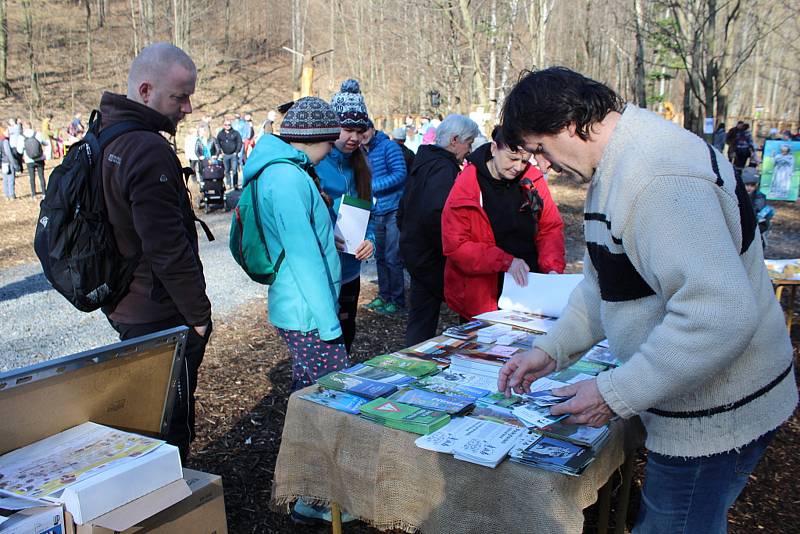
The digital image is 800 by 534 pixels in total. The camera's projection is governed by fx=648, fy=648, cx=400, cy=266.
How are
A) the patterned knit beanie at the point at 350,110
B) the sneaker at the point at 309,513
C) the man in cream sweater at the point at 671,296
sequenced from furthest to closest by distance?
the patterned knit beanie at the point at 350,110
the sneaker at the point at 309,513
the man in cream sweater at the point at 671,296

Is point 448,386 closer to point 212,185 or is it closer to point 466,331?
point 466,331

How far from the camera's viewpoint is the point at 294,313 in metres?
2.84

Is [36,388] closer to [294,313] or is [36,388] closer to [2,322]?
[294,313]

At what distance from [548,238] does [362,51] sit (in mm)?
36748

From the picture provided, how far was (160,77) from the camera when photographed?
2.62 meters

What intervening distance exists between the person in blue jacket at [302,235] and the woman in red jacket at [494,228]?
914 millimetres

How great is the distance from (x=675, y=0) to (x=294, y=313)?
407 inches

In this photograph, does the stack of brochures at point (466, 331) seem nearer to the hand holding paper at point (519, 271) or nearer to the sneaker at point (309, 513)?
the hand holding paper at point (519, 271)

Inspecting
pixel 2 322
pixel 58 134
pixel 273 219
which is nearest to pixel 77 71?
pixel 58 134

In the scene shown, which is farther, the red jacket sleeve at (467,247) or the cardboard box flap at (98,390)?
the red jacket sleeve at (467,247)

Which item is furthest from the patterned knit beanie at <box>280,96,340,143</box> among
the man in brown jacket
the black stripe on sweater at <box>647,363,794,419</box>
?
the black stripe on sweater at <box>647,363,794,419</box>

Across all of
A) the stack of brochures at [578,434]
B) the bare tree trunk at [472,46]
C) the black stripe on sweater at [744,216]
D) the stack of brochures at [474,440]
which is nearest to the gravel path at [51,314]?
the stack of brochures at [474,440]

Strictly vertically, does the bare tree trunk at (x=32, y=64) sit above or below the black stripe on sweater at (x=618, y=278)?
above

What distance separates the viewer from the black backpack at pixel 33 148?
587 inches
